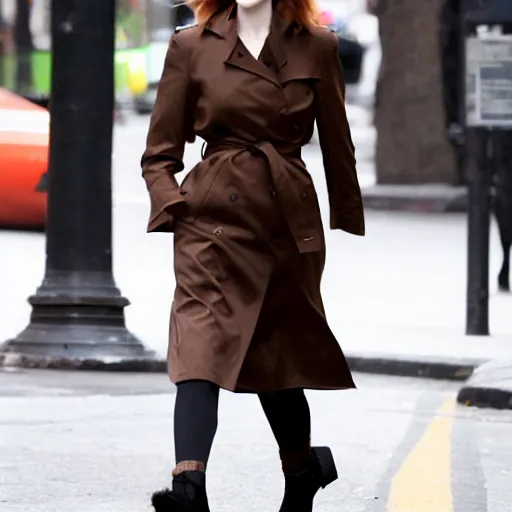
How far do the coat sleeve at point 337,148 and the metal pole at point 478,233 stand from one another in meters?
6.89

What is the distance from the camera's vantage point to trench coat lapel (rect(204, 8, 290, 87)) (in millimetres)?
5789

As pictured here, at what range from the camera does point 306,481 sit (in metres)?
6.05

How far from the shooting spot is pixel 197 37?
5.86 m

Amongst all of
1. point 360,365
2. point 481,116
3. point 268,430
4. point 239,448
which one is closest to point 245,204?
point 239,448

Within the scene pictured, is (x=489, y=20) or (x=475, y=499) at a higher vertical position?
(x=489, y=20)

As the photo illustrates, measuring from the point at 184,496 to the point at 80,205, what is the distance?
5.96m

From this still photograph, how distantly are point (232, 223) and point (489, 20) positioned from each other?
7.11m

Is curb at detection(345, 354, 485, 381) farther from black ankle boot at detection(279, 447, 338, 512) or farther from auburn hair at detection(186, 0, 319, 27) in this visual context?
auburn hair at detection(186, 0, 319, 27)

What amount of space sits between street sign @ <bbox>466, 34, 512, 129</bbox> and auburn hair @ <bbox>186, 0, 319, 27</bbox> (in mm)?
7008

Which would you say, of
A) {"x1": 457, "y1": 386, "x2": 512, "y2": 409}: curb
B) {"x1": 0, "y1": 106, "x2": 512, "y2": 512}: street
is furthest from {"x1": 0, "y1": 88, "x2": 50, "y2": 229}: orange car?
{"x1": 457, "y1": 386, "x2": 512, "y2": 409}: curb

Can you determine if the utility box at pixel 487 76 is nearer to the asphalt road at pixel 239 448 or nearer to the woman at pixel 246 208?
the asphalt road at pixel 239 448

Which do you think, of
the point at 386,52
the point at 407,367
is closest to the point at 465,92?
the point at 407,367

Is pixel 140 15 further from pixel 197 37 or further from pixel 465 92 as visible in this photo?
pixel 197 37

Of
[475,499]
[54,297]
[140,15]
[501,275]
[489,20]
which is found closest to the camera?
[475,499]
